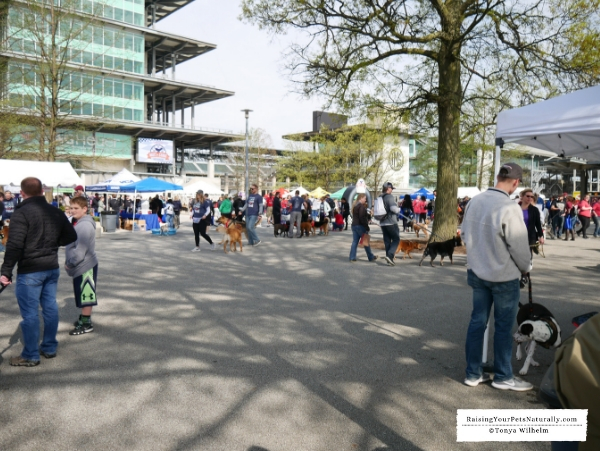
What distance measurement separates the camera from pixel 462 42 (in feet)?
46.1

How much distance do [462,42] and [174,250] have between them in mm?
10315

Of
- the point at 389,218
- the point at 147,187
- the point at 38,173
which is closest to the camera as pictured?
the point at 389,218

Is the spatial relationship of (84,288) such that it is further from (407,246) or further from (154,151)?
(154,151)

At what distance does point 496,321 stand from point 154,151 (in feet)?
217

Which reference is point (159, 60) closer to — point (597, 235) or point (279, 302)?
point (597, 235)

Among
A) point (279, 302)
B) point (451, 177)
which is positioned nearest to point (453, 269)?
point (451, 177)

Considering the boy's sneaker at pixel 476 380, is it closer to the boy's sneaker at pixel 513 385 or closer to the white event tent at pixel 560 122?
the boy's sneaker at pixel 513 385

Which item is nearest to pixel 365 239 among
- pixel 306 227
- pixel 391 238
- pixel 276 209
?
pixel 391 238

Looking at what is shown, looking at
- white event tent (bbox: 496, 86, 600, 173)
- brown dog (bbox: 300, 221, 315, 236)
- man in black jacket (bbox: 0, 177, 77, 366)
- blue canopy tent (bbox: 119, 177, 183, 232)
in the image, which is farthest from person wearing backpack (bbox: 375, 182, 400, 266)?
blue canopy tent (bbox: 119, 177, 183, 232)

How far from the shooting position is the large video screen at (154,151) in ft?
213

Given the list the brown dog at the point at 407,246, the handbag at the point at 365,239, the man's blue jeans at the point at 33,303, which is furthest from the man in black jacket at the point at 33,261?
the brown dog at the point at 407,246

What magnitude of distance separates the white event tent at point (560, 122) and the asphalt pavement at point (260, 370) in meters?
2.36

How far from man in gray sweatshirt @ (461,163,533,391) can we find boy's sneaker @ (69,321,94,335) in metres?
4.35

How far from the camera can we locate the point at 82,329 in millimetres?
6074
